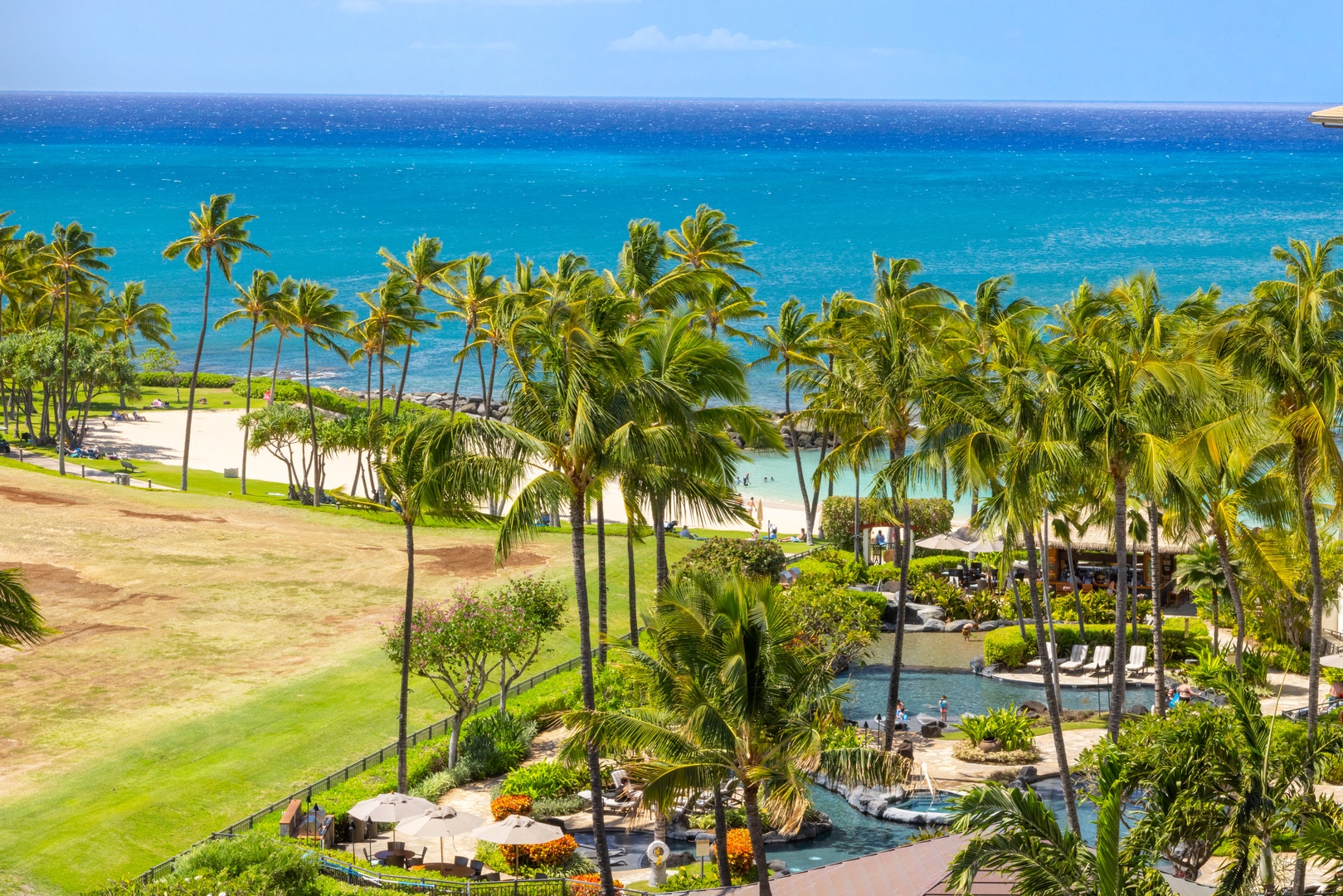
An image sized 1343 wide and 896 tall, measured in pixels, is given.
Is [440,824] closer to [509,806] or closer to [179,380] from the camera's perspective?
[509,806]

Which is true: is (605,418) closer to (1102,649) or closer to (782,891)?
(782,891)

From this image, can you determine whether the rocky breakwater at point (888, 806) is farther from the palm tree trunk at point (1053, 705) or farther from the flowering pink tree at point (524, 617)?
the flowering pink tree at point (524, 617)

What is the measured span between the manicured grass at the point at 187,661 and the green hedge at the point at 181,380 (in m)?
43.6

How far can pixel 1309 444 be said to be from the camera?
24625mm

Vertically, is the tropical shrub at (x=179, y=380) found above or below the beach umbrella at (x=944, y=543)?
above

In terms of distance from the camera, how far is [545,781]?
31469mm

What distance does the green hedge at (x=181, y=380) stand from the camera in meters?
102

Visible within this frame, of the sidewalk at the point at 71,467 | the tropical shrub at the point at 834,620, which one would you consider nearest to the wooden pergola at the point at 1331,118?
the tropical shrub at the point at 834,620

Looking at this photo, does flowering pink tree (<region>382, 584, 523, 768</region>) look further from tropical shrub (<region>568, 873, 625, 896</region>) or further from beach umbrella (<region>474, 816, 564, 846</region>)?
tropical shrub (<region>568, 873, 625, 896</region>)

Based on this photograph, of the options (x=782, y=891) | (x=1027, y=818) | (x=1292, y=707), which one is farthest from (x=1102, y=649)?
(x=1027, y=818)

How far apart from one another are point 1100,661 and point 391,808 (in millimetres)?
22733

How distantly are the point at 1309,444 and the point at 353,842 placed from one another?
69.6 feet

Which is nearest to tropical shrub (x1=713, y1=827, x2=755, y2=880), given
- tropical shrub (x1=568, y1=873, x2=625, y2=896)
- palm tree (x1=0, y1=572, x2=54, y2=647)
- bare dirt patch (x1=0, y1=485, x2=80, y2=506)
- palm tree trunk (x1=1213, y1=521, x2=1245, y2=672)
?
tropical shrub (x1=568, y1=873, x2=625, y2=896)

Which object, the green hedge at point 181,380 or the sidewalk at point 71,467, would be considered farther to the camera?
the green hedge at point 181,380
